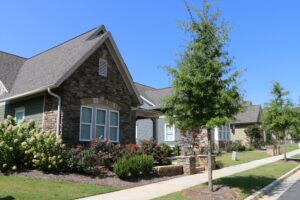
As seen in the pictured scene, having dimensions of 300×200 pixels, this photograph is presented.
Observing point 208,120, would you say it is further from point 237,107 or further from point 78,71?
point 78,71

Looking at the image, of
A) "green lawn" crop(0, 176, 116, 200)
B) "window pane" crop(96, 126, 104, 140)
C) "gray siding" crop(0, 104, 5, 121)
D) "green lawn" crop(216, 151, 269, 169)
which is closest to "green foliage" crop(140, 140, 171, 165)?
"window pane" crop(96, 126, 104, 140)

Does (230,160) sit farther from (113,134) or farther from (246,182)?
(246,182)

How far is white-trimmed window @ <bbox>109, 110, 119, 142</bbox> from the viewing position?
60.1 ft

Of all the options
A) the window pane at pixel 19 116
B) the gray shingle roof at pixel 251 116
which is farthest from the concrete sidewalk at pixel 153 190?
the gray shingle roof at pixel 251 116

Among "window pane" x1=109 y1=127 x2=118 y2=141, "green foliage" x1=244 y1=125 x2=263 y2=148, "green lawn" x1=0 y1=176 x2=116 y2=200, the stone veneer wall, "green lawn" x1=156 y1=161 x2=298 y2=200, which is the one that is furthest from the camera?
"green foliage" x1=244 y1=125 x2=263 y2=148

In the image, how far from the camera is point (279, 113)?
2395cm

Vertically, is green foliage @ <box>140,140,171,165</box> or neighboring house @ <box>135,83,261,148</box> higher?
neighboring house @ <box>135,83,261,148</box>

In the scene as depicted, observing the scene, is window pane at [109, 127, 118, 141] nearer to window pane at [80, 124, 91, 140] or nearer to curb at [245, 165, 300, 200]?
window pane at [80, 124, 91, 140]

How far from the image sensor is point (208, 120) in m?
11.1

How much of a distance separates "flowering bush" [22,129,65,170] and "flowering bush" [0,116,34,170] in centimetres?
27

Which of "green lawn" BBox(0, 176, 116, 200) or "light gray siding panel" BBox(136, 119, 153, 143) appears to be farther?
"light gray siding panel" BBox(136, 119, 153, 143)

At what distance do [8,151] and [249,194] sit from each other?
28.9 feet

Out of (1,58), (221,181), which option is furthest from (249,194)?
(1,58)

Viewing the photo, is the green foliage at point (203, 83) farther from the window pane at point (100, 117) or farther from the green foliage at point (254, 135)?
the green foliage at point (254, 135)
